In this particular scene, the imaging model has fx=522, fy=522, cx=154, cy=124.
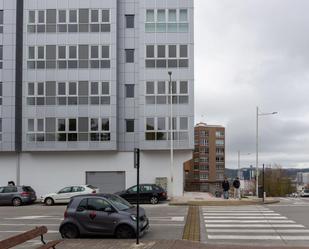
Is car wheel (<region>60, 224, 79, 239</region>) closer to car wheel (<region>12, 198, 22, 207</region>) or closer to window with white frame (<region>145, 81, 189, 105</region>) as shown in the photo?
car wheel (<region>12, 198, 22, 207</region>)

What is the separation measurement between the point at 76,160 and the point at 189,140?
31.5 feet

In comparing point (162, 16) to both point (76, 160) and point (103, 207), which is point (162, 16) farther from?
point (103, 207)

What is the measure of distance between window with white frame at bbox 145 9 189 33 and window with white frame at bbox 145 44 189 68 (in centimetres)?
139

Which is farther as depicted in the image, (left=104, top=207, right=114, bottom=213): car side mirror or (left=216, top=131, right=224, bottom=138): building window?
(left=216, top=131, right=224, bottom=138): building window

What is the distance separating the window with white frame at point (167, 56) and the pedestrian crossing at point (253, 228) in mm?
21215

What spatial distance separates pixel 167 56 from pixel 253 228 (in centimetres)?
2630

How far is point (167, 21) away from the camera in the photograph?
144ft

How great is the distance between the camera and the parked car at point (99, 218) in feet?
53.1

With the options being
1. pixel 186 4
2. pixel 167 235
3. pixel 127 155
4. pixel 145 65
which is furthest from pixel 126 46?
pixel 167 235

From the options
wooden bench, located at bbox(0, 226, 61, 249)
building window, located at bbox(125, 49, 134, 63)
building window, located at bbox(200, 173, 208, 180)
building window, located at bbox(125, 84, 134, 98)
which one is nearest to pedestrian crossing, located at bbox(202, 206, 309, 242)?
wooden bench, located at bbox(0, 226, 61, 249)

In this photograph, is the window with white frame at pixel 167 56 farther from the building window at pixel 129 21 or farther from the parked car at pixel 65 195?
the parked car at pixel 65 195

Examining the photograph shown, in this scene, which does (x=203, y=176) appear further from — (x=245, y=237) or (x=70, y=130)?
(x=245, y=237)

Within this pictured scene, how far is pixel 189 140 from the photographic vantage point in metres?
42.6

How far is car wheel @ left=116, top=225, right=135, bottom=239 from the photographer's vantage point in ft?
52.8
